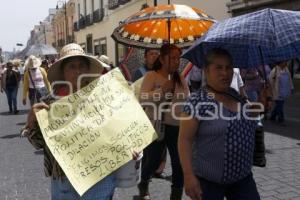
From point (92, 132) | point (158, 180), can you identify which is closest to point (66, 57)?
point (92, 132)

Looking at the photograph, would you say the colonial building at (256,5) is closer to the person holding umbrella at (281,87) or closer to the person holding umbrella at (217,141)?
the person holding umbrella at (281,87)

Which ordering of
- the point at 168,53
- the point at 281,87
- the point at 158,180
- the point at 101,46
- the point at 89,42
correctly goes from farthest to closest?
the point at 89,42 < the point at 101,46 < the point at 281,87 < the point at 158,180 < the point at 168,53

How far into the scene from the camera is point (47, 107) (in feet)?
8.98

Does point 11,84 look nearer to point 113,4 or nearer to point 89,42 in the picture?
point 113,4

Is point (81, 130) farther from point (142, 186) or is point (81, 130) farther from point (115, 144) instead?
point (142, 186)

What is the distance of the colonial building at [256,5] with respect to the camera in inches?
522

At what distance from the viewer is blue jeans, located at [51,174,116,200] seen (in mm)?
2736

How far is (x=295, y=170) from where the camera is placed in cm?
593

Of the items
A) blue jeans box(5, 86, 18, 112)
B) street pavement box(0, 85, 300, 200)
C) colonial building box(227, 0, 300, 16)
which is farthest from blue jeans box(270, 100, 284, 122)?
blue jeans box(5, 86, 18, 112)

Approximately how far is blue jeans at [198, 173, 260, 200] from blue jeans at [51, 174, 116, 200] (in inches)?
23.4

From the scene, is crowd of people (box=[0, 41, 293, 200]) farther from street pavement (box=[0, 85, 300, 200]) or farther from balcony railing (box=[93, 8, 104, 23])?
balcony railing (box=[93, 8, 104, 23])

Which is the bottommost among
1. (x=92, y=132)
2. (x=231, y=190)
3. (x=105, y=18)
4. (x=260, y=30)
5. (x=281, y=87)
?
(x=281, y=87)

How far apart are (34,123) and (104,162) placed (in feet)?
1.52

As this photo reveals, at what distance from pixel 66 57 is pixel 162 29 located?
6.30ft
